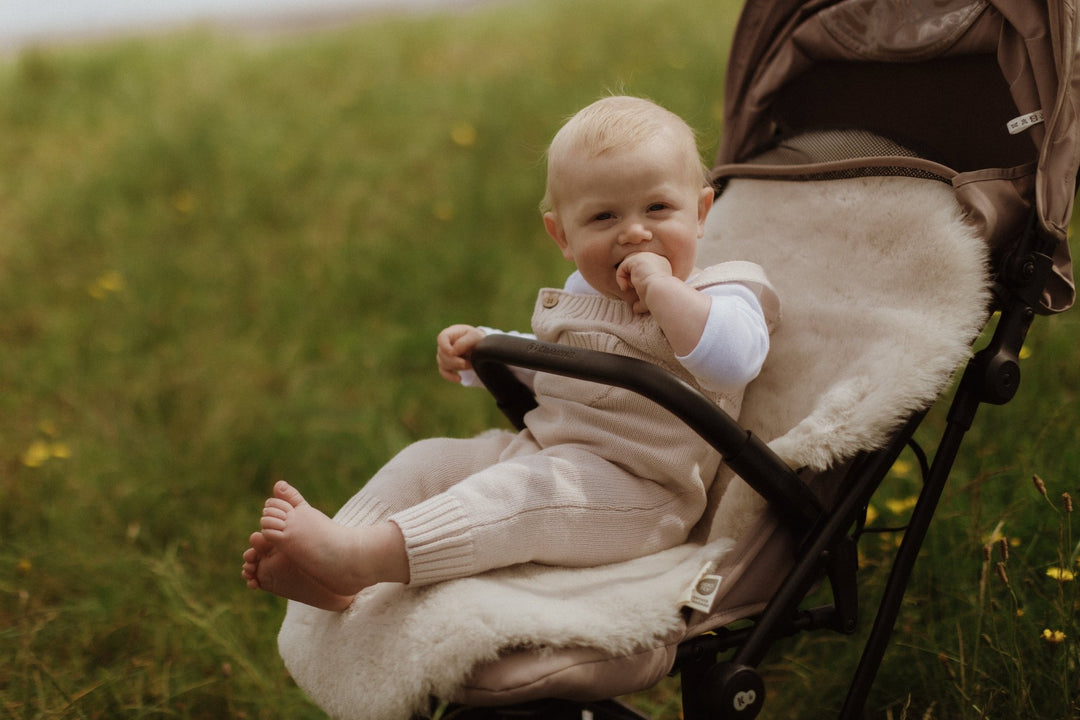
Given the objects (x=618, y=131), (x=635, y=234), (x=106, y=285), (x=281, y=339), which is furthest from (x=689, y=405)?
(x=106, y=285)

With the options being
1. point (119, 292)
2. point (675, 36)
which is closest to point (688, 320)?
point (119, 292)

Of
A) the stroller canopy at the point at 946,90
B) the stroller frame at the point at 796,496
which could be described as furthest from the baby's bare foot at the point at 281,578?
the stroller canopy at the point at 946,90

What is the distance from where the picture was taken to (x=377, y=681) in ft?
4.82

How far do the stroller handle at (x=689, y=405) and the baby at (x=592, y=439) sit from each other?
16 cm

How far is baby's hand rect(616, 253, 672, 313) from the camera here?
169 centimetres

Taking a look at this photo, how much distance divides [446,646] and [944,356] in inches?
35.2

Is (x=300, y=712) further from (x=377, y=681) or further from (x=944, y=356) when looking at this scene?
(x=944, y=356)

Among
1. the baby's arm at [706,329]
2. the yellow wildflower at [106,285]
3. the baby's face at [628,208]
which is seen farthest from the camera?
the yellow wildflower at [106,285]

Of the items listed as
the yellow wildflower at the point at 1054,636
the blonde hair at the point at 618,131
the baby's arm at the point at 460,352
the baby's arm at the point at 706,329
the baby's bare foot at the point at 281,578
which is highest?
the blonde hair at the point at 618,131

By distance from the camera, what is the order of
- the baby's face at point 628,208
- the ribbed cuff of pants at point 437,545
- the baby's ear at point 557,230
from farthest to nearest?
the baby's ear at point 557,230 → the baby's face at point 628,208 → the ribbed cuff of pants at point 437,545

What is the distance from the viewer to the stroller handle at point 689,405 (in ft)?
4.83

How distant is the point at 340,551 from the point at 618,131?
2.80ft

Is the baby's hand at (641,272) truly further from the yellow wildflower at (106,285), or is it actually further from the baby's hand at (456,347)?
the yellow wildflower at (106,285)

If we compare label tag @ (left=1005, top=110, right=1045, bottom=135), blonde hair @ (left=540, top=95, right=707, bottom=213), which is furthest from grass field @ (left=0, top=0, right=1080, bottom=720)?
blonde hair @ (left=540, top=95, right=707, bottom=213)
